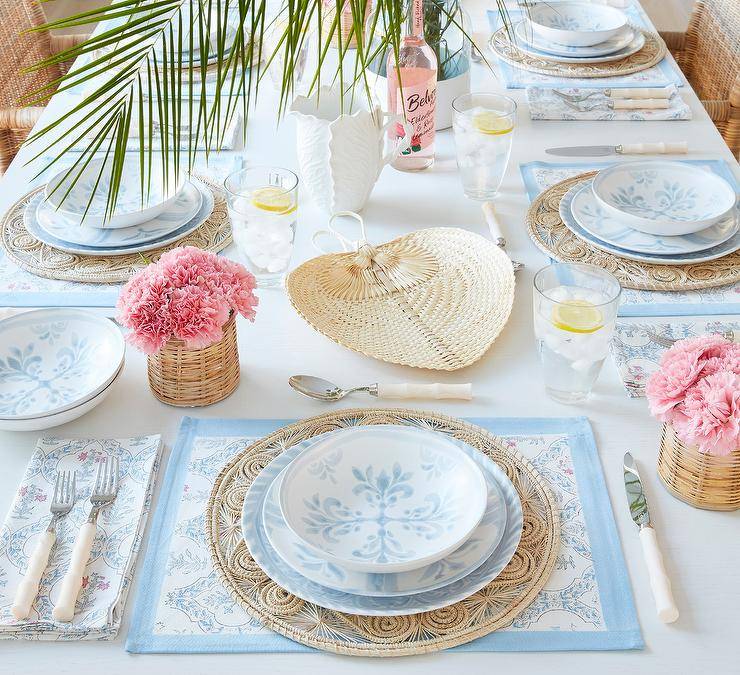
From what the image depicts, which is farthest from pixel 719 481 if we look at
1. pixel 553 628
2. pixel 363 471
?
pixel 363 471

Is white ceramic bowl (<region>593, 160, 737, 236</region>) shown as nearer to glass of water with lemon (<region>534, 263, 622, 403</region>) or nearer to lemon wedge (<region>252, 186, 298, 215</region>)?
glass of water with lemon (<region>534, 263, 622, 403</region>)

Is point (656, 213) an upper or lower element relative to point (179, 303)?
lower

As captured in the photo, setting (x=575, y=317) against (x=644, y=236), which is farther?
(x=644, y=236)

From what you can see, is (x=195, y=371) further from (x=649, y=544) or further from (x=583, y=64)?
(x=583, y=64)

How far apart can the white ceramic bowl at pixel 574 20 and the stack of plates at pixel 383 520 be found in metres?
1.15

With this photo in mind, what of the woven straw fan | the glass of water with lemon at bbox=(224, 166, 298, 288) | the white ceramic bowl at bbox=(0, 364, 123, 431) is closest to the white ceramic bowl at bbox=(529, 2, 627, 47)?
the woven straw fan

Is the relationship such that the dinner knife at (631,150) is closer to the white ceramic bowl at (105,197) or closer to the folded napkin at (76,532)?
the white ceramic bowl at (105,197)

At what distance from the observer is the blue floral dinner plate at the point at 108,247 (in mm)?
1228

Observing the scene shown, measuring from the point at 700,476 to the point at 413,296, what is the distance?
1.44 ft

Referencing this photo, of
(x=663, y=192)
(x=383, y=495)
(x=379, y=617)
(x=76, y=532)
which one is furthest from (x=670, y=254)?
(x=76, y=532)

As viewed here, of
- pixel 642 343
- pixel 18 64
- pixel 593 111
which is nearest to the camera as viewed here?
pixel 642 343

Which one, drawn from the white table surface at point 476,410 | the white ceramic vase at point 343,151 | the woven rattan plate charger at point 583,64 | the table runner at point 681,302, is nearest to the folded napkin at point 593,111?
the white table surface at point 476,410

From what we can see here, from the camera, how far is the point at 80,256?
123cm

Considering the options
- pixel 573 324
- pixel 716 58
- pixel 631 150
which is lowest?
pixel 716 58
